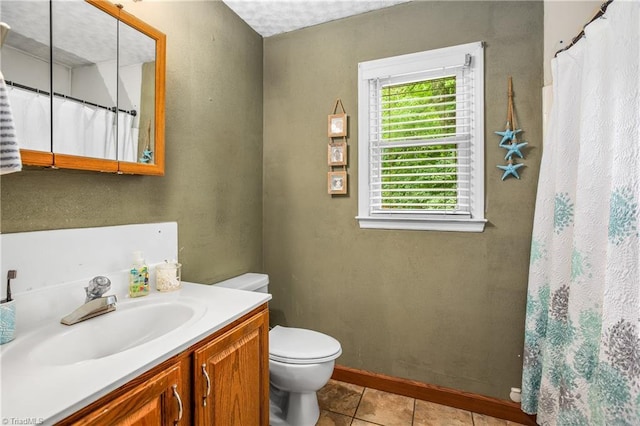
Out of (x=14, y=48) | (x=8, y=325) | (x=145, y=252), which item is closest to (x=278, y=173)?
(x=145, y=252)

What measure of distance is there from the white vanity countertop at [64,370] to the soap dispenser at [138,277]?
0.18 m

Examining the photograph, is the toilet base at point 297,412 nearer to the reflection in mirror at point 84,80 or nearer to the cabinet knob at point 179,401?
the cabinet knob at point 179,401

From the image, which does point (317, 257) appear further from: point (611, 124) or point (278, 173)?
point (611, 124)

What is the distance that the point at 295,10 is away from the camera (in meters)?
2.11

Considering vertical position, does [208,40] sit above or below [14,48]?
above

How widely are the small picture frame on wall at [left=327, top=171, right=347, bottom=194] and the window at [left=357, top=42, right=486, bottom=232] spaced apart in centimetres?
12

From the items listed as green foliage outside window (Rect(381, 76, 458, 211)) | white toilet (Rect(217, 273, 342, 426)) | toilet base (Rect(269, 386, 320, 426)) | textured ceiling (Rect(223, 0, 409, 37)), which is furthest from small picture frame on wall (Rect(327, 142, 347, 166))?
toilet base (Rect(269, 386, 320, 426))

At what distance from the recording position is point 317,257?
231cm

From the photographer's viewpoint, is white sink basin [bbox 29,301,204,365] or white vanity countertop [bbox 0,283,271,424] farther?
white sink basin [bbox 29,301,204,365]

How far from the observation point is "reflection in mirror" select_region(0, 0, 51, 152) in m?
1.01

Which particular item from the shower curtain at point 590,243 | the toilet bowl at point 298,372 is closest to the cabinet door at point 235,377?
the toilet bowl at point 298,372

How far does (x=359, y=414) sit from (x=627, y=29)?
6.94 ft

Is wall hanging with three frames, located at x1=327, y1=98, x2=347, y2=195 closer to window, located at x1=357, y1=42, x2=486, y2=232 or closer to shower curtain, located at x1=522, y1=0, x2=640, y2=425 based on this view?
window, located at x1=357, y1=42, x2=486, y2=232

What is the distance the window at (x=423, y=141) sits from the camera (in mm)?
1904
